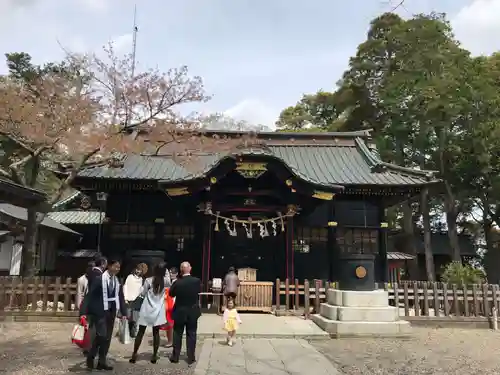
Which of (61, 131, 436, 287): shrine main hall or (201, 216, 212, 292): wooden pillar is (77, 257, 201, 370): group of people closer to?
(201, 216, 212, 292): wooden pillar

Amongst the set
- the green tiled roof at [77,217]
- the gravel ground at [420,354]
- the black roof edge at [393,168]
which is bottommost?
the gravel ground at [420,354]

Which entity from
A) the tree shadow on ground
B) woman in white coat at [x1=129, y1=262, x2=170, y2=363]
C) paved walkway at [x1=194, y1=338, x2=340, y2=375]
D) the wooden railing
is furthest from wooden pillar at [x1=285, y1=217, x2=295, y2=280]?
woman in white coat at [x1=129, y1=262, x2=170, y2=363]

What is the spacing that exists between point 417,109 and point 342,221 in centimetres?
1309

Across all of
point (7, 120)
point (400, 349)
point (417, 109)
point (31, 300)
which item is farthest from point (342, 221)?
point (417, 109)

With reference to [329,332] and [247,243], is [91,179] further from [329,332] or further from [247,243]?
[329,332]

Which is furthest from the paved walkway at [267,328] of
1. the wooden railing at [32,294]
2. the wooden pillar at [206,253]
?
the wooden railing at [32,294]

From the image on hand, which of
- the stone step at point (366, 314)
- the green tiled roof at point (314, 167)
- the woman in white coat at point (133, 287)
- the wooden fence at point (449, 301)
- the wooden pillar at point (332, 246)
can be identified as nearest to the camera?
the woman in white coat at point (133, 287)

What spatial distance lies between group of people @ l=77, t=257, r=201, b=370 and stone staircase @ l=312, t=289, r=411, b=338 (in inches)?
156

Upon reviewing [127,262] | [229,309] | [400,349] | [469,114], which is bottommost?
[400,349]

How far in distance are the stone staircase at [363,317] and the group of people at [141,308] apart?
3953mm

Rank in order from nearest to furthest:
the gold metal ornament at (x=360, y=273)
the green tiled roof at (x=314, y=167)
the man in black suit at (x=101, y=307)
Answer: the man in black suit at (x=101, y=307) → the gold metal ornament at (x=360, y=273) → the green tiled roof at (x=314, y=167)

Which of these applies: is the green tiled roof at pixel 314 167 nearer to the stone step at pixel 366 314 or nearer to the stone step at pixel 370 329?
the stone step at pixel 366 314

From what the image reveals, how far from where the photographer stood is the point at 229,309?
26.5 feet

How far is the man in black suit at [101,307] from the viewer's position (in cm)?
579
